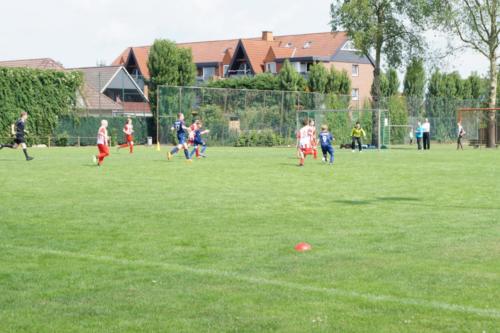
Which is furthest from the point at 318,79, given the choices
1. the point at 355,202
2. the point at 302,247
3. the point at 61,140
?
the point at 302,247

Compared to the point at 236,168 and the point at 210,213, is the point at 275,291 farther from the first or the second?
the point at 236,168

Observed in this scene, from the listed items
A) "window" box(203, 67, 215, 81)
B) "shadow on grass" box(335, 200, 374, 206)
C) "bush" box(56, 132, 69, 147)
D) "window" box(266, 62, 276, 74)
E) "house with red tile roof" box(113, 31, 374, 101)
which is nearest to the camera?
"shadow on grass" box(335, 200, 374, 206)

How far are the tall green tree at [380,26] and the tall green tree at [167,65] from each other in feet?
48.5

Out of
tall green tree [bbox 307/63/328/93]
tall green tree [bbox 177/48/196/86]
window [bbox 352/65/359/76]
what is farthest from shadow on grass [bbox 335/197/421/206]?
window [bbox 352/65/359/76]

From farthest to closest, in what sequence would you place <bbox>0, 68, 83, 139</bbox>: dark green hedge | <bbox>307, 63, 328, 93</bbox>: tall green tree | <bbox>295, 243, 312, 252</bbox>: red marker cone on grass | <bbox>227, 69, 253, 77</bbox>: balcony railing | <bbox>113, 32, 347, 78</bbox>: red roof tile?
<bbox>227, 69, 253, 77</bbox>: balcony railing < <bbox>113, 32, 347, 78</bbox>: red roof tile < <bbox>307, 63, 328, 93</bbox>: tall green tree < <bbox>0, 68, 83, 139</bbox>: dark green hedge < <bbox>295, 243, 312, 252</bbox>: red marker cone on grass

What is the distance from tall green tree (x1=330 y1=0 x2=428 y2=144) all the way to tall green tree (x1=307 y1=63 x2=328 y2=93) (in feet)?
53.3

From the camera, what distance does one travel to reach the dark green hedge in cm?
5031

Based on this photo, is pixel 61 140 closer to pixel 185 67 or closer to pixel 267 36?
pixel 185 67

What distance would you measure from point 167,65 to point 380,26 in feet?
59.6

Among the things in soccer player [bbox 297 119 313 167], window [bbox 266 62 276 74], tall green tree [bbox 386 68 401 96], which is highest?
window [bbox 266 62 276 74]

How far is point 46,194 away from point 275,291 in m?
10.6

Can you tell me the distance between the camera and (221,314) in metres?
7.04

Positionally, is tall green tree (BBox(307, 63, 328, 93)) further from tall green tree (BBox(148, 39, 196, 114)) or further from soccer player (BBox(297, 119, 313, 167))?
soccer player (BBox(297, 119, 313, 167))

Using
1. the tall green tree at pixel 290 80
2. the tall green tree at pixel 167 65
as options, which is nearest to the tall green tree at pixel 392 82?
the tall green tree at pixel 290 80
